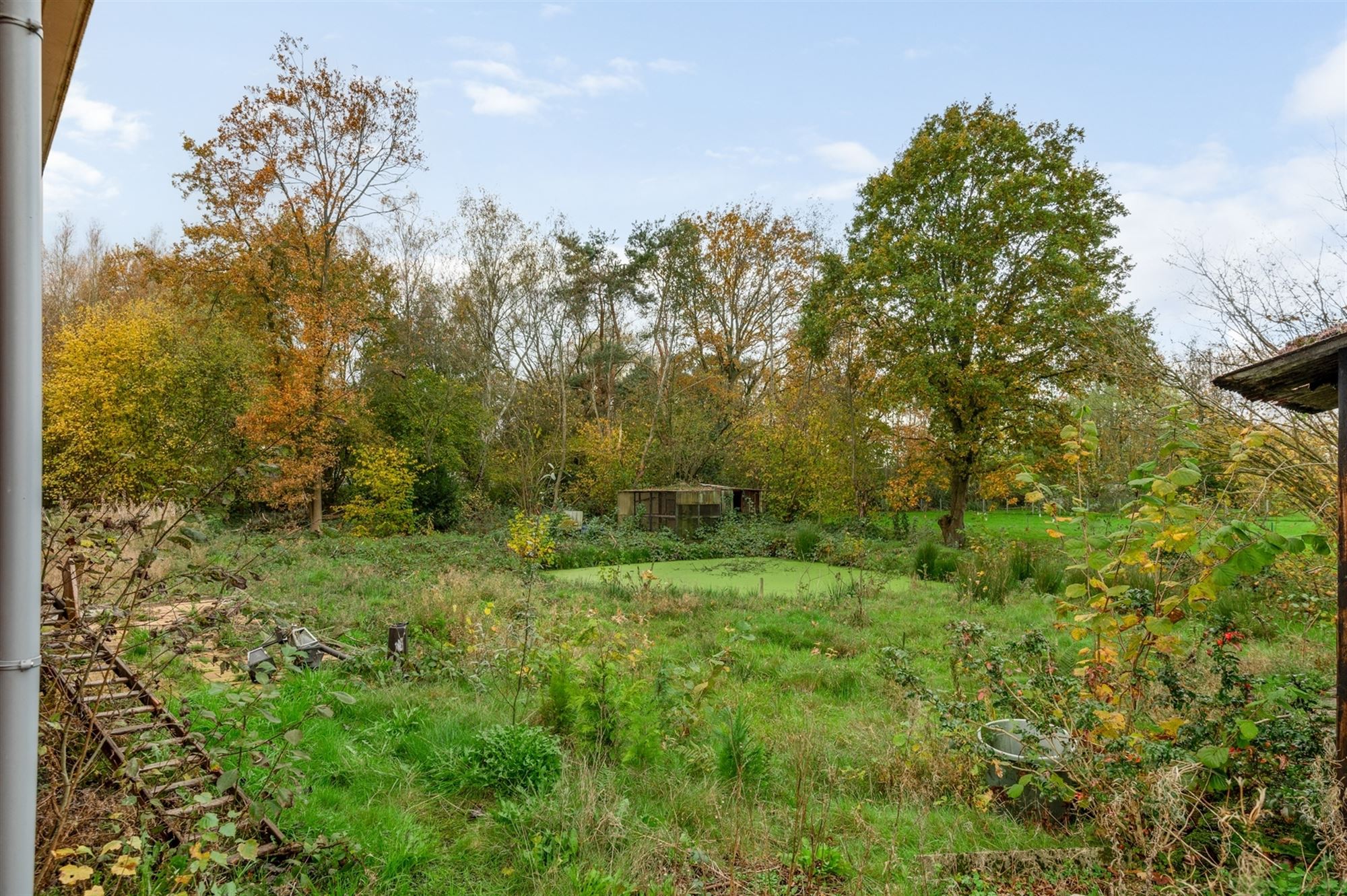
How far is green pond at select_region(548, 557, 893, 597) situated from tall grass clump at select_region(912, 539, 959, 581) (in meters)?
0.90

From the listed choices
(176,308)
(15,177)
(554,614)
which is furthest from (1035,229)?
(176,308)

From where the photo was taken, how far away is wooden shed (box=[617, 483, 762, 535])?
16328mm

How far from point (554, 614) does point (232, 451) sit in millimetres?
11459

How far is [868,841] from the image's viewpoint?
2.85 meters

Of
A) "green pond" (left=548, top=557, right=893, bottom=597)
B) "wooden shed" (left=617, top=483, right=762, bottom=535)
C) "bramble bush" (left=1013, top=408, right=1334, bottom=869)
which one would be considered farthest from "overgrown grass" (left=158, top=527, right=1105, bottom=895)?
"wooden shed" (left=617, top=483, right=762, bottom=535)

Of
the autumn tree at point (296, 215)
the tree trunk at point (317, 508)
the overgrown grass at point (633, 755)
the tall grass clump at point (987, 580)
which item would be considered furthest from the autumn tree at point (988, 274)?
the tree trunk at point (317, 508)

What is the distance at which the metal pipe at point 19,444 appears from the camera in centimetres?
126

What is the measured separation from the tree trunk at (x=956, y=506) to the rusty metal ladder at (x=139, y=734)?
14.7 metres

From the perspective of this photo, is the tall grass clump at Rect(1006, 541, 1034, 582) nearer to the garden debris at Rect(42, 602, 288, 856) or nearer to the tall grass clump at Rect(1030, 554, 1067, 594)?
the tall grass clump at Rect(1030, 554, 1067, 594)

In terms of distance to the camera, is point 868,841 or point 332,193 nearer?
point 868,841

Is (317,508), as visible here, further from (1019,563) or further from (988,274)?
(988,274)

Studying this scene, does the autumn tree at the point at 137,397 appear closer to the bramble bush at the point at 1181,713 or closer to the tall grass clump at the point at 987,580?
the tall grass clump at the point at 987,580

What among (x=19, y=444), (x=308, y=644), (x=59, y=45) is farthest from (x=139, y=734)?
(x=308, y=644)

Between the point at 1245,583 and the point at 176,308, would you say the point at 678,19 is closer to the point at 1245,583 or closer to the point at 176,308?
the point at 1245,583
